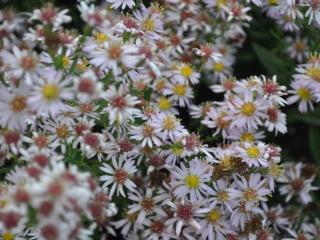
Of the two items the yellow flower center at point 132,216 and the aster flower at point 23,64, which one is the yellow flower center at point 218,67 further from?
the aster flower at point 23,64

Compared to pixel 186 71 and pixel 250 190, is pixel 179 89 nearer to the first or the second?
pixel 186 71

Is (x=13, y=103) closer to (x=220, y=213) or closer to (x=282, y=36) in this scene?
(x=220, y=213)

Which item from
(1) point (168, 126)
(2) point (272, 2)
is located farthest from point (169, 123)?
(2) point (272, 2)

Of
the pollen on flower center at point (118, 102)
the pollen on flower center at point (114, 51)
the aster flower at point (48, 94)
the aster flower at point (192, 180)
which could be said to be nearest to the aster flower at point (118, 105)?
the pollen on flower center at point (118, 102)

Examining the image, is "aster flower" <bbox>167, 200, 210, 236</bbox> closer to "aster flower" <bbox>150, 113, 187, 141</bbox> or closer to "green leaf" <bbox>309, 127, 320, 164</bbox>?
"aster flower" <bbox>150, 113, 187, 141</bbox>

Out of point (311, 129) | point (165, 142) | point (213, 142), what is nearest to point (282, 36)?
point (311, 129)

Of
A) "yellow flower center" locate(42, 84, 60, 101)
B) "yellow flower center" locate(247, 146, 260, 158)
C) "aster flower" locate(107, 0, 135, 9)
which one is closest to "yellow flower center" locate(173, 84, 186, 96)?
"aster flower" locate(107, 0, 135, 9)
